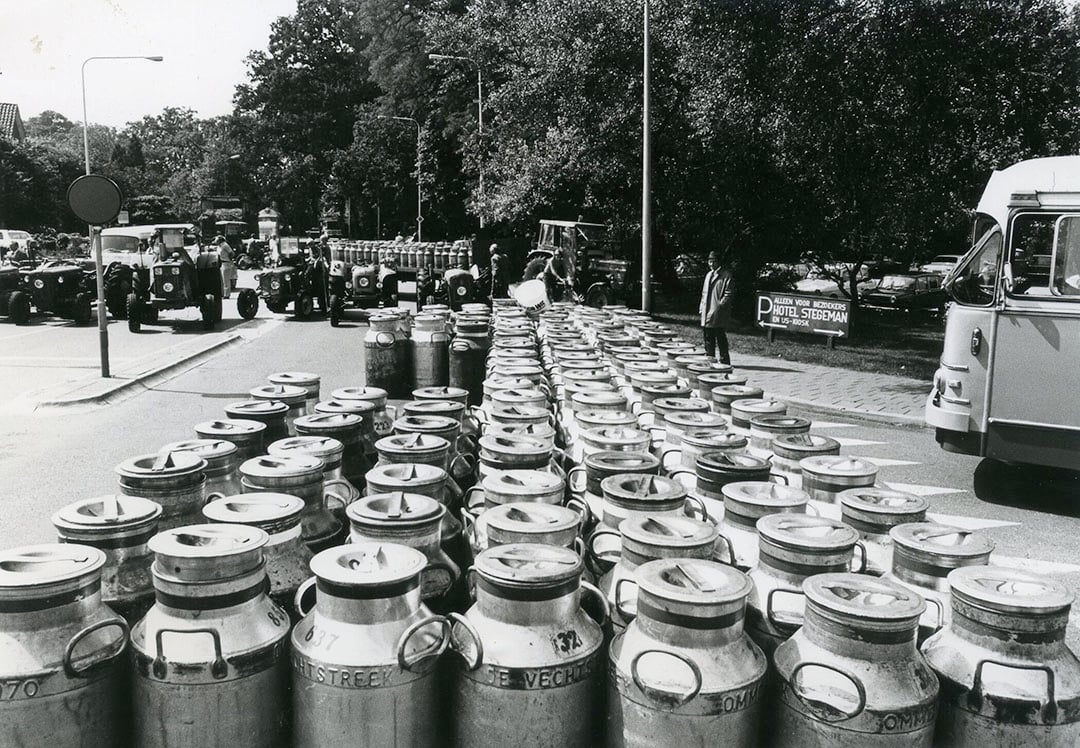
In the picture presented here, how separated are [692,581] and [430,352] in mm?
6942

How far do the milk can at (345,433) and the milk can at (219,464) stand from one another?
48 cm

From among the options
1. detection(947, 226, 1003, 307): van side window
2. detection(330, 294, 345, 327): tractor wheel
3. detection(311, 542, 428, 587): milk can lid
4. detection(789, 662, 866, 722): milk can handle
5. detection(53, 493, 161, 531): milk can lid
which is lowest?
detection(330, 294, 345, 327): tractor wheel

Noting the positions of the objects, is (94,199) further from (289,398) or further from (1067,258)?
(1067,258)

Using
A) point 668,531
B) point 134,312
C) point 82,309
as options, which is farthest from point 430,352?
point 82,309

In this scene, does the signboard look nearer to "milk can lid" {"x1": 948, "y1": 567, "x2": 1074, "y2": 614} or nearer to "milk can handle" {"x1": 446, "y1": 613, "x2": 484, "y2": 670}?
"milk can lid" {"x1": 948, "y1": 567, "x2": 1074, "y2": 614}

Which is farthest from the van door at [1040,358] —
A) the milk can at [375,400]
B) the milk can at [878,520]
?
the milk can at [375,400]

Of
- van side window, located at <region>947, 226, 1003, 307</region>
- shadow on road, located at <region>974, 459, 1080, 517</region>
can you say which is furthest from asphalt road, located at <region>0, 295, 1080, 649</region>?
van side window, located at <region>947, 226, 1003, 307</region>

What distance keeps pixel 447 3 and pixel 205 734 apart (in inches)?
1923

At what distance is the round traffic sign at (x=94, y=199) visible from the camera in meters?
11.8

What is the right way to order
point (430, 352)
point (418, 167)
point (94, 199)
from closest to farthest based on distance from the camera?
point (430, 352) → point (94, 199) → point (418, 167)

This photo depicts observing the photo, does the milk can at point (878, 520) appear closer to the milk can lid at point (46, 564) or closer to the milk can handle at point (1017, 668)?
the milk can handle at point (1017, 668)

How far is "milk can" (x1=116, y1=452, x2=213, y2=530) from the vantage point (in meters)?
3.65

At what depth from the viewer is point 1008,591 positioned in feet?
9.30

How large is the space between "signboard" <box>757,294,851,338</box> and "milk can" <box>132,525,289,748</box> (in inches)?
638
